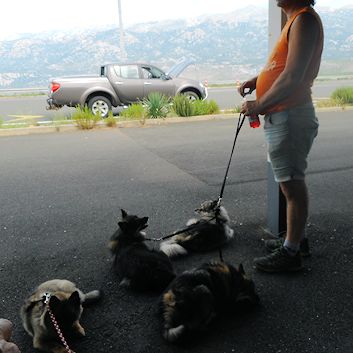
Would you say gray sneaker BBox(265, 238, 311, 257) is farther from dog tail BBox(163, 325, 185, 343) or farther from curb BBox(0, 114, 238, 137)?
curb BBox(0, 114, 238, 137)

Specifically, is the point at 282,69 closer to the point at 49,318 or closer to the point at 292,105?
the point at 292,105

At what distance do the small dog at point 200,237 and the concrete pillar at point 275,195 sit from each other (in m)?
0.48

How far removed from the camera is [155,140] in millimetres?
9602

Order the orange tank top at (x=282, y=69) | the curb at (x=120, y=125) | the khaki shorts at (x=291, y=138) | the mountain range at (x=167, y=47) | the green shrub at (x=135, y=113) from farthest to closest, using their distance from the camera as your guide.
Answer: the mountain range at (x=167, y=47) < the green shrub at (x=135, y=113) < the curb at (x=120, y=125) < the khaki shorts at (x=291, y=138) < the orange tank top at (x=282, y=69)

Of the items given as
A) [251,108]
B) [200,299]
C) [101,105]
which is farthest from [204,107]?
[200,299]

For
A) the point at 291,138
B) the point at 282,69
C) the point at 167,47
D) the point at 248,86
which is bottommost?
the point at 291,138

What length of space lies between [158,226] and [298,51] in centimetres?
257

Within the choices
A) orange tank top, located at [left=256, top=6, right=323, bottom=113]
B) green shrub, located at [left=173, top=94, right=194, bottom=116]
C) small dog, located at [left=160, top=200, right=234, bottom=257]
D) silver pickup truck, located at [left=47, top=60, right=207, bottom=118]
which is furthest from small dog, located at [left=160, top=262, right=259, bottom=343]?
silver pickup truck, located at [left=47, top=60, right=207, bottom=118]

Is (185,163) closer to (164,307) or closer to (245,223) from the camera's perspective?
(245,223)

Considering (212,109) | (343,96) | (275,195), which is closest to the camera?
(275,195)

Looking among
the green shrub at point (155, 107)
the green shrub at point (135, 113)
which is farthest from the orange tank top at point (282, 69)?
the green shrub at point (155, 107)

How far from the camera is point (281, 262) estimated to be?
3.32 metres

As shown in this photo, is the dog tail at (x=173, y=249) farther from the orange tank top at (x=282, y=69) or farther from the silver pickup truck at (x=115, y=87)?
the silver pickup truck at (x=115, y=87)

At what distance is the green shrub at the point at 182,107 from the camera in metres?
12.3
